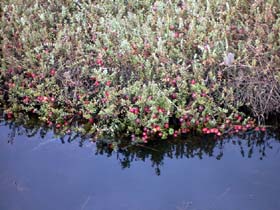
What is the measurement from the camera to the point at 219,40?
5145 millimetres

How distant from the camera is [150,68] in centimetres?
508

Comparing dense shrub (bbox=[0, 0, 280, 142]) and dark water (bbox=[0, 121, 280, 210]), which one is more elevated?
dense shrub (bbox=[0, 0, 280, 142])

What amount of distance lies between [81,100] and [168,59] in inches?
40.9

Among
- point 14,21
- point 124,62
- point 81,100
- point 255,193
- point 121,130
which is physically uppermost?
point 14,21

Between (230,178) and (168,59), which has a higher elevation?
(168,59)

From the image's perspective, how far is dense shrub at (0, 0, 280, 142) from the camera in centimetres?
490

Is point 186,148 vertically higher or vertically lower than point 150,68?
lower

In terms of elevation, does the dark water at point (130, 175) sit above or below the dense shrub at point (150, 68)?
below

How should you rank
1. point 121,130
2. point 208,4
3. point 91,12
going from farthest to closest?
point 91,12 → point 208,4 → point 121,130

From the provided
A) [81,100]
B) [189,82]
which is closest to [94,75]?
[81,100]

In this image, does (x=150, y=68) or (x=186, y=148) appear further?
(x=150, y=68)

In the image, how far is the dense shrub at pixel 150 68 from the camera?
16.1 feet

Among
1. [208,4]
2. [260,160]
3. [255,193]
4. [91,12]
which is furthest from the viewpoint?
[91,12]

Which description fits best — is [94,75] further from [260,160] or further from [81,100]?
[260,160]
